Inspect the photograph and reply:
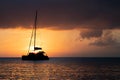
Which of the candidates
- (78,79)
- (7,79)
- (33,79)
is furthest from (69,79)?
(7,79)

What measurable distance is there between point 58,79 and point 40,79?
15.6 feet

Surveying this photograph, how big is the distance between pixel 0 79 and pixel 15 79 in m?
4.31

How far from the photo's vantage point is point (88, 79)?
9019 centimetres

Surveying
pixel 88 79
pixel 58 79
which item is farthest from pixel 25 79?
pixel 88 79

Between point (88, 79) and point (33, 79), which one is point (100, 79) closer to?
point (88, 79)

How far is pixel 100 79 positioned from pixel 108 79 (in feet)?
7.16

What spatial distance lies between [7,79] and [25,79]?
185 inches

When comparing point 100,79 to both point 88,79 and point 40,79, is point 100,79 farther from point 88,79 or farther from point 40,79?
point 40,79

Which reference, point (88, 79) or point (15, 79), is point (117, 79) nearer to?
point (88, 79)

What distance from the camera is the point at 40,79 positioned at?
89438 mm

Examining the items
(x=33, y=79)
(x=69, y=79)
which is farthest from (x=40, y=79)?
(x=69, y=79)

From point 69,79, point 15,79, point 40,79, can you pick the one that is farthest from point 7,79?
point 69,79

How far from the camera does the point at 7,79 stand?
8919cm

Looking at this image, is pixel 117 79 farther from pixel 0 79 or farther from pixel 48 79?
pixel 0 79
